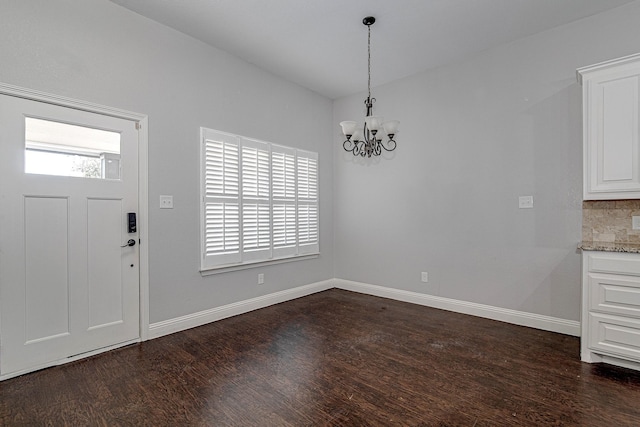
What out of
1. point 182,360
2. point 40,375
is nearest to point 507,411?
point 182,360

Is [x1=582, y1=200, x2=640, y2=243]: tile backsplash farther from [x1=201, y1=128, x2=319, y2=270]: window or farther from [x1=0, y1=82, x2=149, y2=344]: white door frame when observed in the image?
[x1=0, y1=82, x2=149, y2=344]: white door frame

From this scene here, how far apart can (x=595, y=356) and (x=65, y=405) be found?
4.01m

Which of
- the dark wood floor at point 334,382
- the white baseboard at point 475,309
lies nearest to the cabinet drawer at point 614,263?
the dark wood floor at point 334,382

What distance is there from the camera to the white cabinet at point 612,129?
255 centimetres

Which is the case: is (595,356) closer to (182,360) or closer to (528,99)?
(528,99)

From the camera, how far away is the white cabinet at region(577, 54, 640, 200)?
2547mm

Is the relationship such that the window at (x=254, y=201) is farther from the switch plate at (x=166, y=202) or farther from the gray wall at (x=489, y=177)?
the gray wall at (x=489, y=177)

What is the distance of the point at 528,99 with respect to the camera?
138 inches

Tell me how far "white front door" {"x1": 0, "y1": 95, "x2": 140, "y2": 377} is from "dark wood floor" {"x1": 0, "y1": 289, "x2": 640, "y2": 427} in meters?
0.28

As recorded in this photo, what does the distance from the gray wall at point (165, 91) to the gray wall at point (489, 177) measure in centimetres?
159

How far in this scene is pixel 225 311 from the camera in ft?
12.5

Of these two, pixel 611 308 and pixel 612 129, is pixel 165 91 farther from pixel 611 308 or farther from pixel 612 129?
pixel 611 308

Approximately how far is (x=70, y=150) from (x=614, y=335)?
4739mm

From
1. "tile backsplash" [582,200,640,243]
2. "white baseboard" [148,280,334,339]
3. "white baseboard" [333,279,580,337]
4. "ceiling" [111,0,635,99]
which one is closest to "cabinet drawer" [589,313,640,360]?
"white baseboard" [333,279,580,337]
